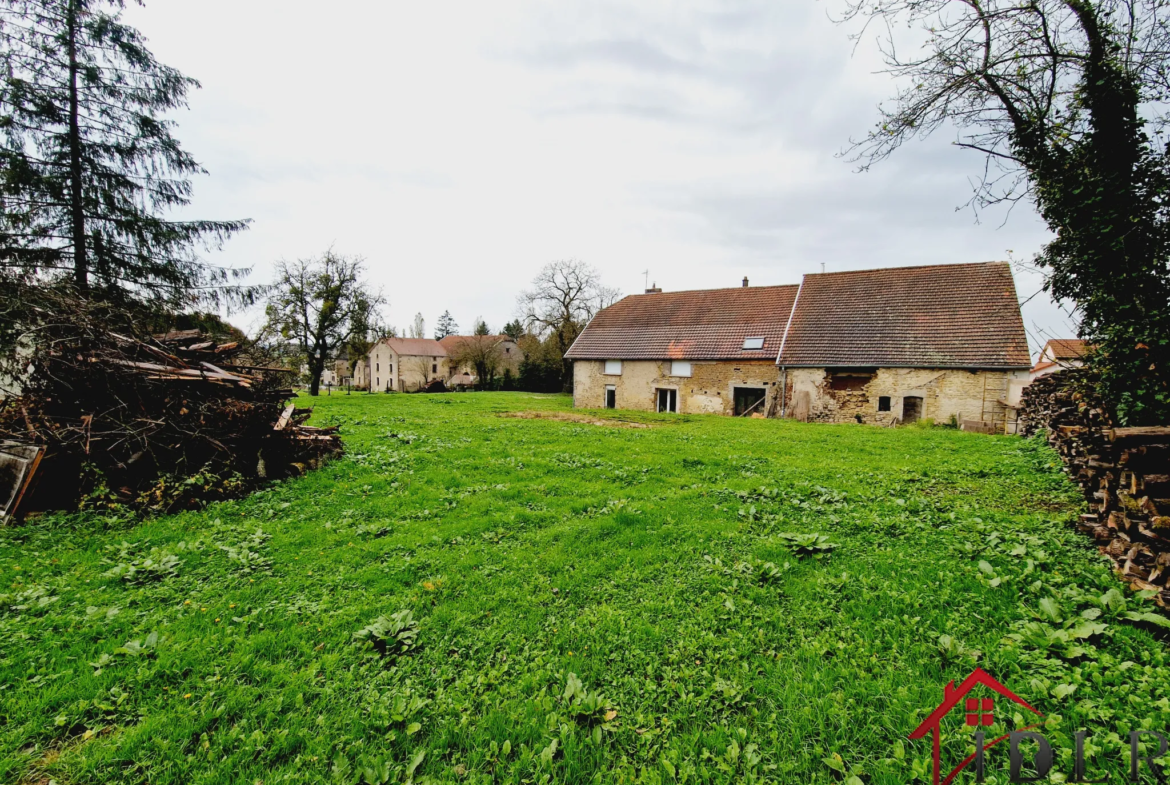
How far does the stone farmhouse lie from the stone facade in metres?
0.05

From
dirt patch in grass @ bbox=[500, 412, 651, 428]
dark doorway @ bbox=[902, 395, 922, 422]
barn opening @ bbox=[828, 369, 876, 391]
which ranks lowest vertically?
dirt patch in grass @ bbox=[500, 412, 651, 428]

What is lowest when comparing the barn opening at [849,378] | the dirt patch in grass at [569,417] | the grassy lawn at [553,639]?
the grassy lawn at [553,639]

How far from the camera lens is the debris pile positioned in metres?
5.72

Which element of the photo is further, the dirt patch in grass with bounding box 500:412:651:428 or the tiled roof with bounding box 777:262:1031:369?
the tiled roof with bounding box 777:262:1031:369

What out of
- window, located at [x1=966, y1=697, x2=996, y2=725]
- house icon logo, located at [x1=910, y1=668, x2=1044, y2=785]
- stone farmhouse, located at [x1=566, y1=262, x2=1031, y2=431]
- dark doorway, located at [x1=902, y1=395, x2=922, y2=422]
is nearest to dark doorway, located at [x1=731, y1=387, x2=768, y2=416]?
stone farmhouse, located at [x1=566, y1=262, x2=1031, y2=431]

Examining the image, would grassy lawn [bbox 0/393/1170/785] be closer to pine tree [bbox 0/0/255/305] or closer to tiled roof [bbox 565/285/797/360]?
pine tree [bbox 0/0/255/305]

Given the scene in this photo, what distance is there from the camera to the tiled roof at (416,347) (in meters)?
59.6

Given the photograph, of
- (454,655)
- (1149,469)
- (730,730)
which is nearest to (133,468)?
(454,655)

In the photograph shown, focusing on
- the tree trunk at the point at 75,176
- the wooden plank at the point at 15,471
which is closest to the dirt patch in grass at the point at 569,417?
the tree trunk at the point at 75,176

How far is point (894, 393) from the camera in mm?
18062

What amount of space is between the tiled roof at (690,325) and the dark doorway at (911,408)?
205 inches

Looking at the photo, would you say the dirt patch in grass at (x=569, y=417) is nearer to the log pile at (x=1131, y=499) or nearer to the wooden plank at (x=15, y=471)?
the wooden plank at (x=15, y=471)

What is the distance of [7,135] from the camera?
9.17 metres

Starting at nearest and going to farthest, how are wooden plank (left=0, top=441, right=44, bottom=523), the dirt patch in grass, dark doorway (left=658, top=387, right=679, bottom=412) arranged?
1. wooden plank (left=0, top=441, right=44, bottom=523)
2. the dirt patch in grass
3. dark doorway (left=658, top=387, right=679, bottom=412)
